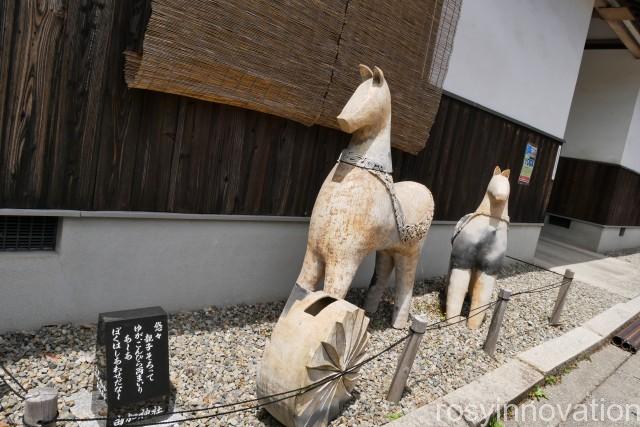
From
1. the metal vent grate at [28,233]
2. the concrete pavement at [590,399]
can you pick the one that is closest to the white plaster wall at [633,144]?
the concrete pavement at [590,399]

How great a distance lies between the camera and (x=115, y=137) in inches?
117

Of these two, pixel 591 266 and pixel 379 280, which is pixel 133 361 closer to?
pixel 379 280

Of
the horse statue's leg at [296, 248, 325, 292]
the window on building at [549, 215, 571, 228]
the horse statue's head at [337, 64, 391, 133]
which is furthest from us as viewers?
the window on building at [549, 215, 571, 228]

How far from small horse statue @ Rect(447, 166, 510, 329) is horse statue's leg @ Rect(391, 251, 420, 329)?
2.05ft

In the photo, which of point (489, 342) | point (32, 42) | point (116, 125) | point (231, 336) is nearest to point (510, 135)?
point (489, 342)

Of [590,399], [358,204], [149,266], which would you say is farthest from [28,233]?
[590,399]

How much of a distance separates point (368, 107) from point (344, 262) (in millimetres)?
1166

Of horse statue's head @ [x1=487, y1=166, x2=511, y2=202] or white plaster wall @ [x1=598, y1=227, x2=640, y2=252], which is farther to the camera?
white plaster wall @ [x1=598, y1=227, x2=640, y2=252]

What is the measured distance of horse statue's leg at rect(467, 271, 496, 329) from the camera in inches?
180

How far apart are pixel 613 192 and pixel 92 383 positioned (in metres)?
13.2

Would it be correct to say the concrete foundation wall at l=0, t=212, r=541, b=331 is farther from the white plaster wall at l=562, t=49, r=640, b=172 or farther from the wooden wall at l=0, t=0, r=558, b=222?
the white plaster wall at l=562, t=49, r=640, b=172

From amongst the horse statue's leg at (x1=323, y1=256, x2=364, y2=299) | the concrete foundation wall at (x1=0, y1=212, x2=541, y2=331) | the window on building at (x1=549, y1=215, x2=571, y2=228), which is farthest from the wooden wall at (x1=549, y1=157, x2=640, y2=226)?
the horse statue's leg at (x1=323, y1=256, x2=364, y2=299)

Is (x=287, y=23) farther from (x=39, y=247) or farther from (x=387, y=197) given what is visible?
(x=39, y=247)

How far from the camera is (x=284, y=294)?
172 inches
